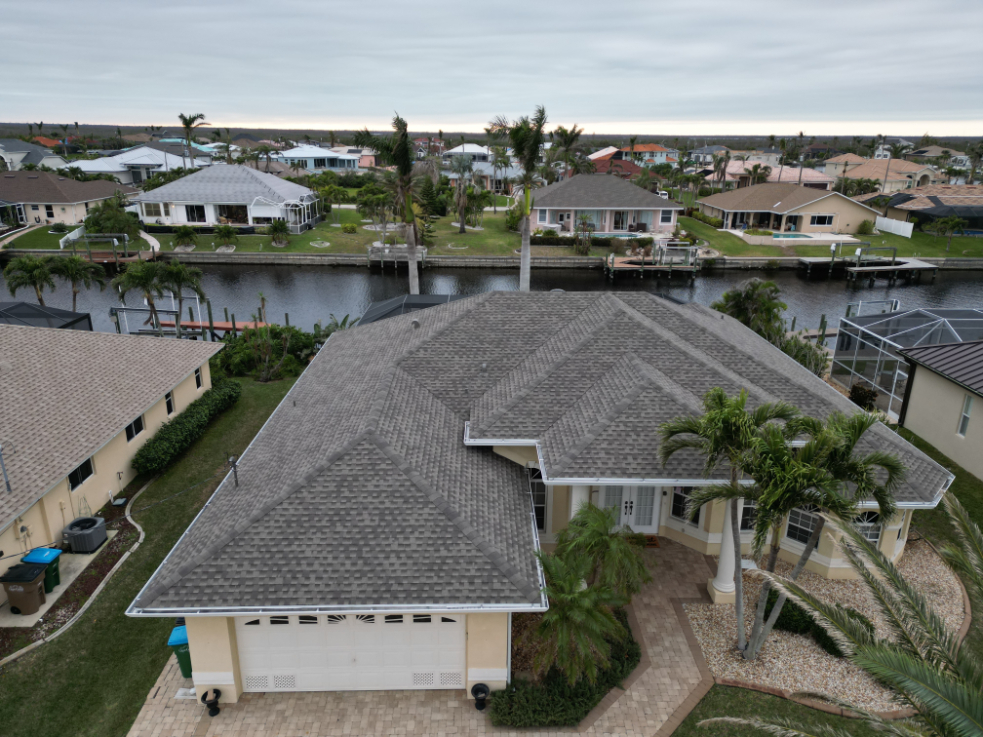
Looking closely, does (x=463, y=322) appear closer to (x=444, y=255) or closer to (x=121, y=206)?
(x=444, y=255)

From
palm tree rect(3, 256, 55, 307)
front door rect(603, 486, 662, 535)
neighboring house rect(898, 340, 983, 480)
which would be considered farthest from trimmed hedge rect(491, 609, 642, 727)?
palm tree rect(3, 256, 55, 307)

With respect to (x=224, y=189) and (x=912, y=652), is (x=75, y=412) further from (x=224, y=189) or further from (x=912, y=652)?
(x=224, y=189)

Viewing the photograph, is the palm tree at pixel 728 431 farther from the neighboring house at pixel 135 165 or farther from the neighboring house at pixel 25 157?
the neighboring house at pixel 25 157

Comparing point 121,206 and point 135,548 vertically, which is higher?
point 121,206

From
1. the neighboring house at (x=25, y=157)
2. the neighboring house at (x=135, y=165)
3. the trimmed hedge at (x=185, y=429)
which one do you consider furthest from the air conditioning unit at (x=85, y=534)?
the neighboring house at (x=25, y=157)

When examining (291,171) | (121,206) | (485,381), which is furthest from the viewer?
(291,171)

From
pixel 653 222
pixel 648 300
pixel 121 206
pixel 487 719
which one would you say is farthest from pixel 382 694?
pixel 121 206
